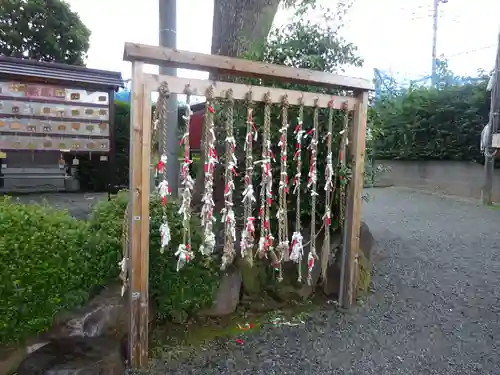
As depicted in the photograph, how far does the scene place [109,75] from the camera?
6477 millimetres

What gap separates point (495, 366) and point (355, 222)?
135 centimetres

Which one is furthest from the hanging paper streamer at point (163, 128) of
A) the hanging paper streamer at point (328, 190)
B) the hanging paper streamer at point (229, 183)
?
the hanging paper streamer at point (328, 190)

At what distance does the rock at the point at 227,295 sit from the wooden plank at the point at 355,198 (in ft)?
3.11

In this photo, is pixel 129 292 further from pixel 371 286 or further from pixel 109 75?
pixel 109 75

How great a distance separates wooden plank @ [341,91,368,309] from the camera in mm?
3191

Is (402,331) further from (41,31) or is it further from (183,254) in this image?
(41,31)

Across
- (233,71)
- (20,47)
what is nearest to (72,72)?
(233,71)

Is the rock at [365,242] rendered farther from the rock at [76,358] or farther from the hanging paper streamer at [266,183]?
the rock at [76,358]

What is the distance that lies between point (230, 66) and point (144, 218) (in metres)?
1.16

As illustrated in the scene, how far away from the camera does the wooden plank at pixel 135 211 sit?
233 cm

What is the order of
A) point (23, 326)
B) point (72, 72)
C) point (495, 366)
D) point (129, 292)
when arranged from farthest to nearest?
point (72, 72) → point (495, 366) → point (129, 292) → point (23, 326)

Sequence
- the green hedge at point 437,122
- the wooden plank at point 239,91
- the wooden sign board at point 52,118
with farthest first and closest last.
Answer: the green hedge at point 437,122 → the wooden sign board at point 52,118 → the wooden plank at point 239,91

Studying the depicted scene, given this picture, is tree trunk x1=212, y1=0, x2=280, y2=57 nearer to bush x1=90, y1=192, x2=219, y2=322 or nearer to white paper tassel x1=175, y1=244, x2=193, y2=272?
bush x1=90, y1=192, x2=219, y2=322

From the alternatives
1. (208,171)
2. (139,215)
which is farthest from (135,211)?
(208,171)
